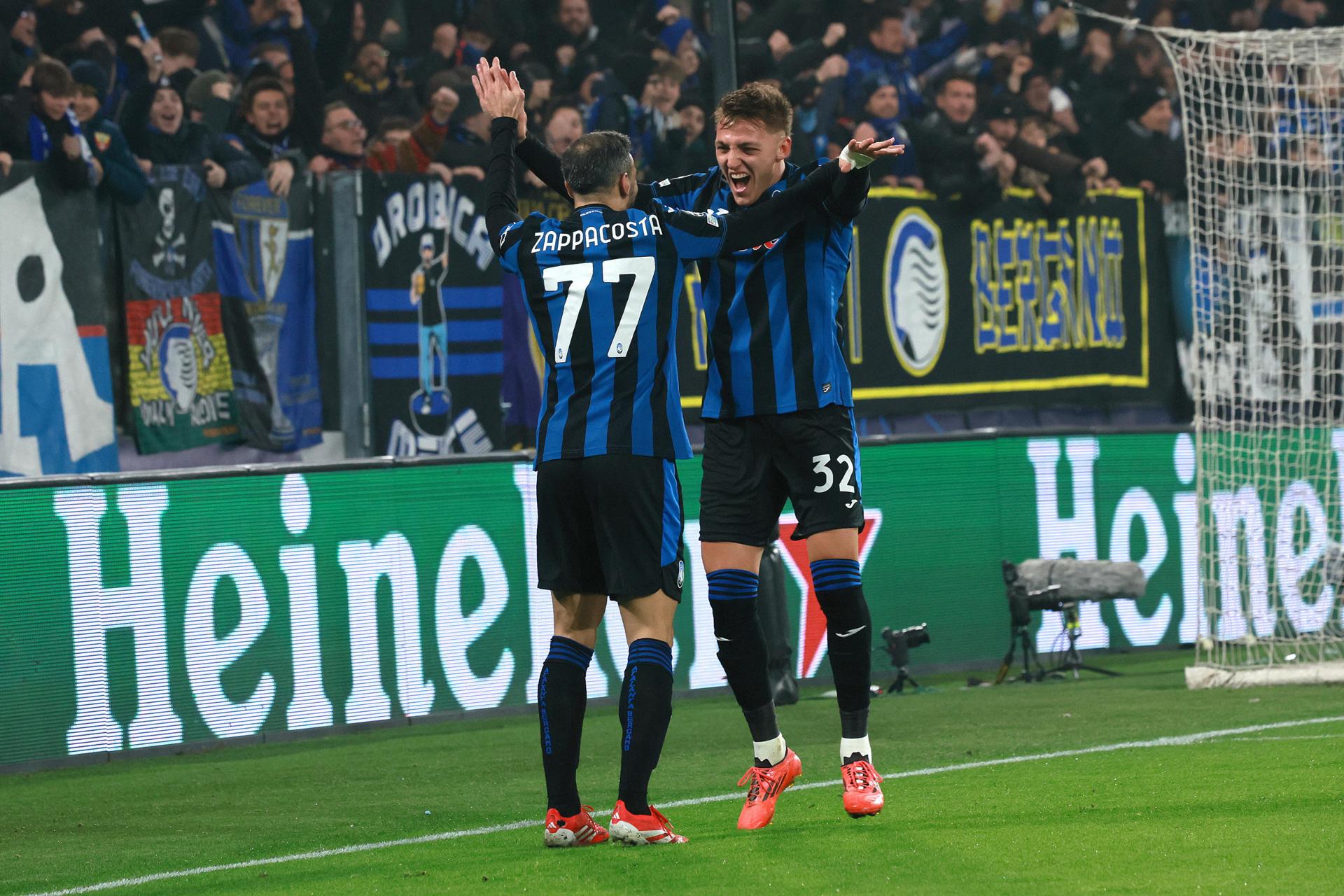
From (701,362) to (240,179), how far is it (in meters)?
3.53

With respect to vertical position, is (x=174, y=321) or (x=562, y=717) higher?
(x=174, y=321)

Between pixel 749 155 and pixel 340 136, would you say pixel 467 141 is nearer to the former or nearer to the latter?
pixel 340 136

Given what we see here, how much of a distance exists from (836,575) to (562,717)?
3.11ft

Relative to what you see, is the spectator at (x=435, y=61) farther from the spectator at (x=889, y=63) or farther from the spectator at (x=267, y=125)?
the spectator at (x=889, y=63)

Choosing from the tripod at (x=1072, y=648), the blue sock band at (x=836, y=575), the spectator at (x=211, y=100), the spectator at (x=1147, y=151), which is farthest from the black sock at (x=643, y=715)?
the spectator at (x=1147, y=151)

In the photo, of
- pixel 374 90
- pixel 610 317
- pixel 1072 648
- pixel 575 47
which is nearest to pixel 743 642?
pixel 610 317

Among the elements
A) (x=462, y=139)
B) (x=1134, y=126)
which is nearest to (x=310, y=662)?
(x=462, y=139)

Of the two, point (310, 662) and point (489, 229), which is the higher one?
Answer: point (489, 229)

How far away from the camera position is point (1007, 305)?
47.4 ft

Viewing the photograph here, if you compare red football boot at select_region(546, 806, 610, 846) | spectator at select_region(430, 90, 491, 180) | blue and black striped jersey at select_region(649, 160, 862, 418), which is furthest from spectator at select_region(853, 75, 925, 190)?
red football boot at select_region(546, 806, 610, 846)

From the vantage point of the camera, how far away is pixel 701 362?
12.7m

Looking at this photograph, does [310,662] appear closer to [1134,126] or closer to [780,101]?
[780,101]

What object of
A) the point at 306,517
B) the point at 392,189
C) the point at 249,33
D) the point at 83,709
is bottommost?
Result: the point at 83,709

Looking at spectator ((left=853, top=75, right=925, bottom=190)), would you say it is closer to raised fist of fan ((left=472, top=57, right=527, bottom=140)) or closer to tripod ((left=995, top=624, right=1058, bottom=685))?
tripod ((left=995, top=624, right=1058, bottom=685))
